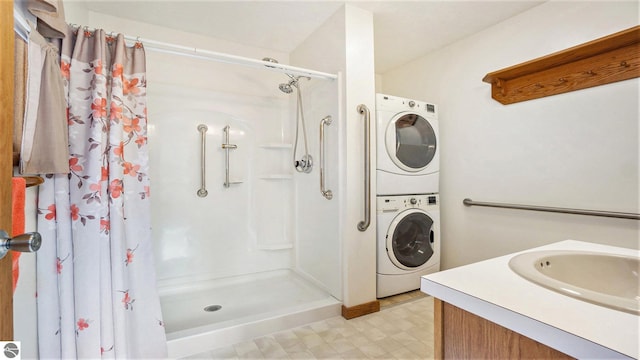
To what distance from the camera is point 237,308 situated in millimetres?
2191

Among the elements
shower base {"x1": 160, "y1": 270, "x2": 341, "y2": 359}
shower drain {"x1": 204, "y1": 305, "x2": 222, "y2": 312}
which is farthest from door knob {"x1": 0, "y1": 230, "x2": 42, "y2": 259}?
shower drain {"x1": 204, "y1": 305, "x2": 222, "y2": 312}

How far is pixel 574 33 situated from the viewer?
1966mm

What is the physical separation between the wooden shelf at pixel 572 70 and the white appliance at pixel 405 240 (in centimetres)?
105

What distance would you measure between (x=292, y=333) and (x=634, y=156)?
2.34 meters

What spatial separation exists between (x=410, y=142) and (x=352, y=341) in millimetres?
1596

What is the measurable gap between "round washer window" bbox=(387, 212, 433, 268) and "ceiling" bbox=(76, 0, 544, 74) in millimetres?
1610

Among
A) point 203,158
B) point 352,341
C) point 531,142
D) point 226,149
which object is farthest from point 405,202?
point 203,158

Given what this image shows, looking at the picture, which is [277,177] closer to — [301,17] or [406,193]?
[406,193]

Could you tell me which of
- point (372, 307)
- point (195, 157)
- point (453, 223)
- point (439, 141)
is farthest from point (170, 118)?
point (453, 223)

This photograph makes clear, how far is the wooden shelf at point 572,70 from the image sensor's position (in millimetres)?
1701

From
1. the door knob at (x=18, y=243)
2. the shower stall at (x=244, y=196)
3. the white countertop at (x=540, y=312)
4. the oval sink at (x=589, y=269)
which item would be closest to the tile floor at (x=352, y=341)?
the shower stall at (x=244, y=196)

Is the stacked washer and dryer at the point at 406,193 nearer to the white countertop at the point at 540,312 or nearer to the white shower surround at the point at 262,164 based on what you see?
the white shower surround at the point at 262,164

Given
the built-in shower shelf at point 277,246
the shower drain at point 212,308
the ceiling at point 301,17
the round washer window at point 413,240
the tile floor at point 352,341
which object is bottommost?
the tile floor at point 352,341

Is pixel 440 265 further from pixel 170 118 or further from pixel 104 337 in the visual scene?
pixel 170 118
